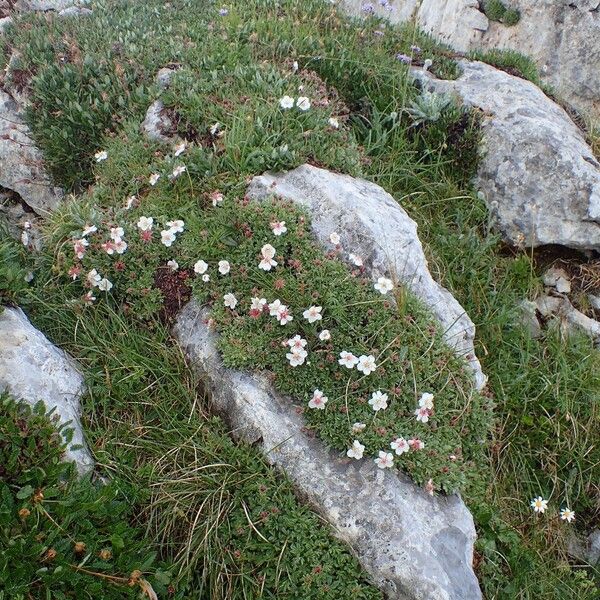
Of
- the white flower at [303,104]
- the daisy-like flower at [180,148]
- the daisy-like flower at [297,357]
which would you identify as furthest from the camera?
the white flower at [303,104]

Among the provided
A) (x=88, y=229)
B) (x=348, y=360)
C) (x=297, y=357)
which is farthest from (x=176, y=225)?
(x=348, y=360)

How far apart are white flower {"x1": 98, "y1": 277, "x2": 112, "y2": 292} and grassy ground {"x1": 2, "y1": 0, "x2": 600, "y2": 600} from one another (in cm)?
17

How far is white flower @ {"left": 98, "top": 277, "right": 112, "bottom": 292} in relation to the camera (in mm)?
4586

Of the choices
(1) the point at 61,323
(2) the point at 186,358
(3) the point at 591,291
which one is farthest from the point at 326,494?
(3) the point at 591,291

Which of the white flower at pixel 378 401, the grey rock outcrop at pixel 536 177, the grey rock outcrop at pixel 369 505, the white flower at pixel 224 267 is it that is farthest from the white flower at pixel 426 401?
the grey rock outcrop at pixel 536 177

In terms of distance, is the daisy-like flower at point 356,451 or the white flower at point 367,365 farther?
the white flower at point 367,365

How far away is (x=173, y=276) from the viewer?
4.68 m

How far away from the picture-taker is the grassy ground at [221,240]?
151 inches

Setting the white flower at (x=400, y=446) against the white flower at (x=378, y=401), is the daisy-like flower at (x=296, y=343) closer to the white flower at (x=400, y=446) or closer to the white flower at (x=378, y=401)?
the white flower at (x=378, y=401)

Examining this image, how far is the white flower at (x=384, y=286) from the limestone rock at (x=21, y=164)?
3.35 metres

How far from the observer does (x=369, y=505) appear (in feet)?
12.3

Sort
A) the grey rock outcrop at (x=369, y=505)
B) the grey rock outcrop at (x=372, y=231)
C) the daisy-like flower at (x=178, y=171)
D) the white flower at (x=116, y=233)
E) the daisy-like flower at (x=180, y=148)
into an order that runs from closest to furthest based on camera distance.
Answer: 1. the grey rock outcrop at (x=369, y=505)
2. the grey rock outcrop at (x=372, y=231)
3. the white flower at (x=116, y=233)
4. the daisy-like flower at (x=178, y=171)
5. the daisy-like flower at (x=180, y=148)

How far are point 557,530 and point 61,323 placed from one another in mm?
3853

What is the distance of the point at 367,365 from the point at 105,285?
6.66 feet
